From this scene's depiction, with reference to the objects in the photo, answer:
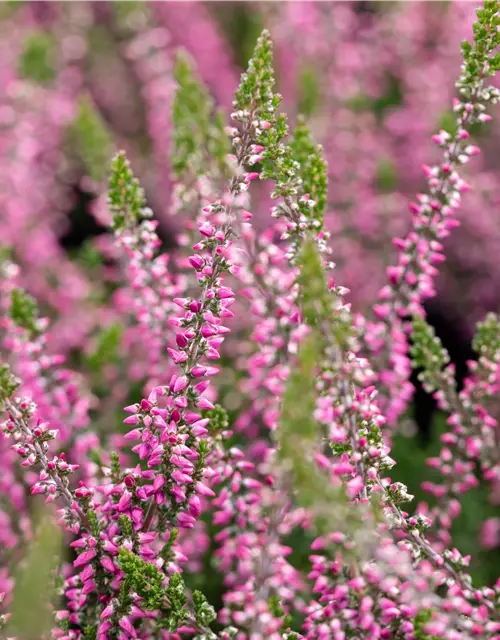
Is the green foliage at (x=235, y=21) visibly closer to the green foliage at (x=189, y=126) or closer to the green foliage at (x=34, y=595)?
the green foliage at (x=189, y=126)

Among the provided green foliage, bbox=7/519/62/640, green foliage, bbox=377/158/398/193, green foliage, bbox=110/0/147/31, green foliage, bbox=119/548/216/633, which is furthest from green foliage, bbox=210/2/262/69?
green foliage, bbox=7/519/62/640

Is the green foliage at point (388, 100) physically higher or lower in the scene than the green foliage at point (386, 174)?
higher

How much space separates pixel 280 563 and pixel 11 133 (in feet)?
7.90

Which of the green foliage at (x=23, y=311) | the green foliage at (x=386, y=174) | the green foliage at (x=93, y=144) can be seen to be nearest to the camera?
the green foliage at (x=23, y=311)

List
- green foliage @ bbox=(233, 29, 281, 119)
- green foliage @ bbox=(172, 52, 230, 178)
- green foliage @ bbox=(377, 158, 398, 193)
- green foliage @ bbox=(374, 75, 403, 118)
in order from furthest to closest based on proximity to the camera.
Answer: green foliage @ bbox=(374, 75, 403, 118), green foliage @ bbox=(377, 158, 398, 193), green foliage @ bbox=(172, 52, 230, 178), green foliage @ bbox=(233, 29, 281, 119)

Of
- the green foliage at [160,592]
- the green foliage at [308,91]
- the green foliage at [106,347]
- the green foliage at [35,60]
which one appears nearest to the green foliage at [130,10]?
the green foliage at [35,60]

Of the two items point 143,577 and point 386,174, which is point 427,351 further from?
point 386,174

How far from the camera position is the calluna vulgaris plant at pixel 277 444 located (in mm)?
1081

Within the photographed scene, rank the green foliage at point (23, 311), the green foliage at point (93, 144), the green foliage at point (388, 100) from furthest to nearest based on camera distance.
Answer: the green foliage at point (388, 100) → the green foliage at point (93, 144) → the green foliage at point (23, 311)

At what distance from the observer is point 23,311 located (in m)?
1.71

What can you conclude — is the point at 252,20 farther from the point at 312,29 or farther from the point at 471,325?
the point at 471,325

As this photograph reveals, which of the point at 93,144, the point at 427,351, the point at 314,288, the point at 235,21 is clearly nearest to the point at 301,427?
the point at 314,288

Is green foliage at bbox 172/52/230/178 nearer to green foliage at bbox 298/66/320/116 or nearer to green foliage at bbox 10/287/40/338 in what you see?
green foliage at bbox 10/287/40/338

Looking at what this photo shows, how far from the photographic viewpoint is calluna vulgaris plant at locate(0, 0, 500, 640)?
108 centimetres
